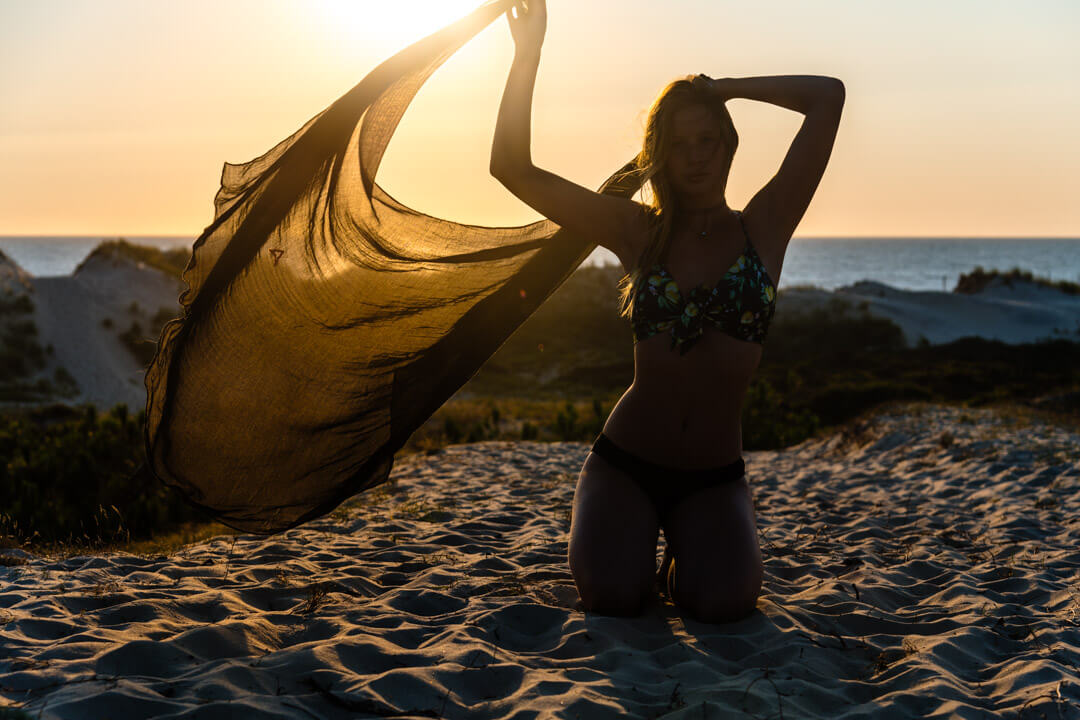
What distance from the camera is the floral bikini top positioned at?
3.94 m

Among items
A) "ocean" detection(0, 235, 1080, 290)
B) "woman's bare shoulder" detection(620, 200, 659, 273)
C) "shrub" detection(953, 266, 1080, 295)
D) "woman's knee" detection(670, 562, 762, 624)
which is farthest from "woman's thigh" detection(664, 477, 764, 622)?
"ocean" detection(0, 235, 1080, 290)

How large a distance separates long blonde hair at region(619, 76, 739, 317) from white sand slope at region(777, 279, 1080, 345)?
70.4 feet

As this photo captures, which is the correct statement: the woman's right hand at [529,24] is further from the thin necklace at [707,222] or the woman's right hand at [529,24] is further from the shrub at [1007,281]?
the shrub at [1007,281]

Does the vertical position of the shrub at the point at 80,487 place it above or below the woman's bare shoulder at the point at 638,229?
below

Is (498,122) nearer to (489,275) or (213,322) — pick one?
(489,275)

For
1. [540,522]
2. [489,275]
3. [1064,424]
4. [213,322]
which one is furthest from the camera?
[1064,424]

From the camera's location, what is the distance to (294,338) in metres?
4.74

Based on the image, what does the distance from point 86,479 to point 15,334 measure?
14.0 meters

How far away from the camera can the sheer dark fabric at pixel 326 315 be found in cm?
434

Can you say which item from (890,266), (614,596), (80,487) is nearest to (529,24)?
(614,596)

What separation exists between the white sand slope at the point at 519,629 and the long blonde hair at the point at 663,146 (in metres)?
1.71

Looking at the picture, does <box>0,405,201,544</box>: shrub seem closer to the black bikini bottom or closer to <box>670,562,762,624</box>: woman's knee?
the black bikini bottom

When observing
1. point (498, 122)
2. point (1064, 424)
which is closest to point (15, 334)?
point (498, 122)

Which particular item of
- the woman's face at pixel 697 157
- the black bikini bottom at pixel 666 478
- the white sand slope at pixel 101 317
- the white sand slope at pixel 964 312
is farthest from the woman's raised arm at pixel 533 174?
the white sand slope at pixel 964 312
